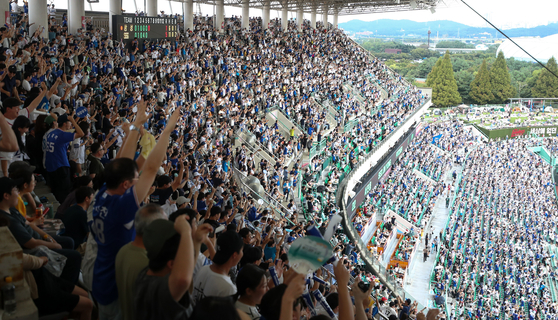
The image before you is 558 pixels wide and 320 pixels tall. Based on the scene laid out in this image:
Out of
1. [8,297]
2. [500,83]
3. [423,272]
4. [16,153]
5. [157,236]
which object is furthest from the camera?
[500,83]

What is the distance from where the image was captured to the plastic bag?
109 inches

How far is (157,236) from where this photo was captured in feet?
6.92

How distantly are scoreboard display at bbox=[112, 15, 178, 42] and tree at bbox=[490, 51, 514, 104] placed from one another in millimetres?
65295

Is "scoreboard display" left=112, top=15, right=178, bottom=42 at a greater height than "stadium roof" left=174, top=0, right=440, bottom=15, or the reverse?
"stadium roof" left=174, top=0, right=440, bottom=15

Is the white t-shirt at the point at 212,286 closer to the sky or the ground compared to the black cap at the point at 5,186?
closer to the ground

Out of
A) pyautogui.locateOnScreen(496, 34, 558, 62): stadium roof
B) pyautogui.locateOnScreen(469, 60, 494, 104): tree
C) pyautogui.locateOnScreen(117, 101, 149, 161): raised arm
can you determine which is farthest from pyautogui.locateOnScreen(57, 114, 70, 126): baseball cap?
pyautogui.locateOnScreen(496, 34, 558, 62): stadium roof

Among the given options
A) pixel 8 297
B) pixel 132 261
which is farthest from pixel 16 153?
pixel 132 261

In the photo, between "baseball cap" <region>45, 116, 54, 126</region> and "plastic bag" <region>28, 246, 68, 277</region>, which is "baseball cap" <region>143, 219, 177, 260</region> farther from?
"baseball cap" <region>45, 116, 54, 126</region>

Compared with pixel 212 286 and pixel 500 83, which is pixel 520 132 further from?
pixel 212 286

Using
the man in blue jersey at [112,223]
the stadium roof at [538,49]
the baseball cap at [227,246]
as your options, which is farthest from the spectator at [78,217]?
the stadium roof at [538,49]

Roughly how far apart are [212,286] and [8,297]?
3.51 ft

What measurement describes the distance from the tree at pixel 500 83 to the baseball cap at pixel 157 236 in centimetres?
7765

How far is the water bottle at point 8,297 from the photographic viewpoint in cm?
245

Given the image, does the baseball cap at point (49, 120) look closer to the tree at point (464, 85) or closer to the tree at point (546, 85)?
the tree at point (464, 85)
